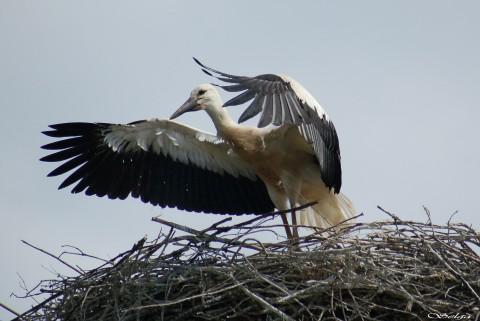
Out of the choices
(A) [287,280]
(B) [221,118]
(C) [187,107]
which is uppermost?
(C) [187,107]

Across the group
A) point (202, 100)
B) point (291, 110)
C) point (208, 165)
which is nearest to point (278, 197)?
point (208, 165)

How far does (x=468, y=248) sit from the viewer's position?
19.7 ft

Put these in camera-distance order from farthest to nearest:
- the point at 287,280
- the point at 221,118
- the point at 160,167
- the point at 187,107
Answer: the point at 160,167 → the point at 187,107 → the point at 221,118 → the point at 287,280

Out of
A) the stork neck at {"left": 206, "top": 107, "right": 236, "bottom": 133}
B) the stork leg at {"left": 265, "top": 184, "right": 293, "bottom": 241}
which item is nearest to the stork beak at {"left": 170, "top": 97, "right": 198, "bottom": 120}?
the stork neck at {"left": 206, "top": 107, "right": 236, "bottom": 133}

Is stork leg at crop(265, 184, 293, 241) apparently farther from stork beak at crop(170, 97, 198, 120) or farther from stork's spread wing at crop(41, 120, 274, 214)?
stork beak at crop(170, 97, 198, 120)

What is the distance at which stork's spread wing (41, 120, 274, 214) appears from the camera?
7762 mm

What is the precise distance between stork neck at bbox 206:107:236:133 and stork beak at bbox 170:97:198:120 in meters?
0.15

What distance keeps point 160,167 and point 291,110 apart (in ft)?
5.45

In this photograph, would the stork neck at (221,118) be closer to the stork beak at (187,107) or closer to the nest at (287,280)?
the stork beak at (187,107)

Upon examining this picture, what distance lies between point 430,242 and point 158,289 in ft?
4.91

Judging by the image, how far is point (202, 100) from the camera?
7.66 meters

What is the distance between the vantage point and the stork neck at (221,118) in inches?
298

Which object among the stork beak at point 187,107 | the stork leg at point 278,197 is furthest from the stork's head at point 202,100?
the stork leg at point 278,197

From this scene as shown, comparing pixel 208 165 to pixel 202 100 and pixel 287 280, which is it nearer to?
pixel 202 100
